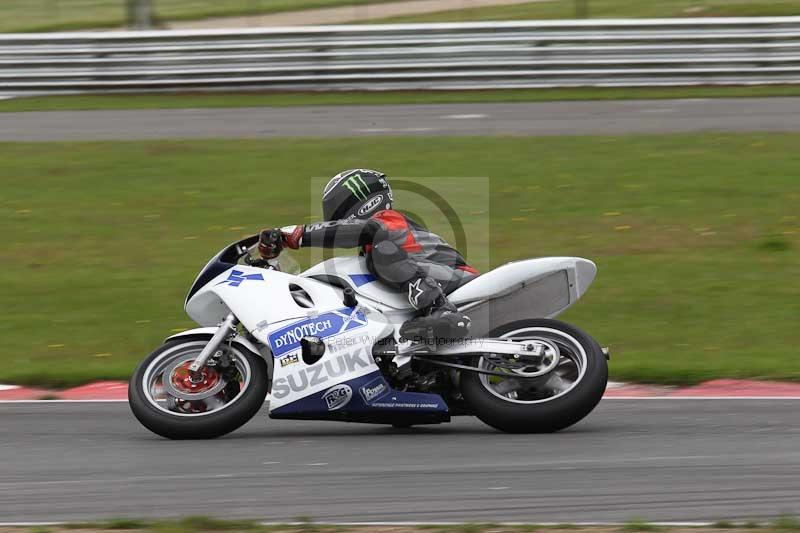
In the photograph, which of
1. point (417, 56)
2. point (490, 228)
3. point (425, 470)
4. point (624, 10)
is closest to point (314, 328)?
point (425, 470)

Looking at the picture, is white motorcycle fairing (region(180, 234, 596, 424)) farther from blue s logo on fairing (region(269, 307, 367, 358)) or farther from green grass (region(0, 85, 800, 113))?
green grass (region(0, 85, 800, 113))

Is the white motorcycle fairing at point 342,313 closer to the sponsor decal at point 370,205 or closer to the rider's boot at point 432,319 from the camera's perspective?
the rider's boot at point 432,319

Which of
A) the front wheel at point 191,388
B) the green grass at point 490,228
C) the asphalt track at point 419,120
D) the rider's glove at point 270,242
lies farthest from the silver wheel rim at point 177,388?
the asphalt track at point 419,120

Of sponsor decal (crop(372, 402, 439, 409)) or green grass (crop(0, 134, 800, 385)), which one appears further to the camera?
green grass (crop(0, 134, 800, 385))

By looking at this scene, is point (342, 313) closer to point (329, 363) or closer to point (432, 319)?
point (329, 363)

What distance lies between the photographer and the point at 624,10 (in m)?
26.8

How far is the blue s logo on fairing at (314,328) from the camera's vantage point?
24.1 feet

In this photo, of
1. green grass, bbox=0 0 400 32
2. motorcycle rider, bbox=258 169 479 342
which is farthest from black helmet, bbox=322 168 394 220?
green grass, bbox=0 0 400 32

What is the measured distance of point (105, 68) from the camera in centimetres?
2262

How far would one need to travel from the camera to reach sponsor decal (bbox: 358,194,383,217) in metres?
7.54

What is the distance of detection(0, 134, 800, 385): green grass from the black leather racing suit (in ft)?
6.58

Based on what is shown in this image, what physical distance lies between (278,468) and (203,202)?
355 inches

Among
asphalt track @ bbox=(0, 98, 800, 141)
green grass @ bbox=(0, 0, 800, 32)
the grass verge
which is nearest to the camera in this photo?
the grass verge

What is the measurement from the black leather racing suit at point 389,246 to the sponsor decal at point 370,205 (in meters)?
0.06
